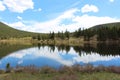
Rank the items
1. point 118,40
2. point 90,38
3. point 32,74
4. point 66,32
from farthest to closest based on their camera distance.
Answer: point 66,32, point 90,38, point 118,40, point 32,74

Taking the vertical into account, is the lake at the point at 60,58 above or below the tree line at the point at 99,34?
below

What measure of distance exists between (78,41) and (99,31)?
15.4 meters

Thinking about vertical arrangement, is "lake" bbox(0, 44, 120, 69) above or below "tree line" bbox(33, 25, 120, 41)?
below

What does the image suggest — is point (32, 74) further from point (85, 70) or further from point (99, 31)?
point (99, 31)

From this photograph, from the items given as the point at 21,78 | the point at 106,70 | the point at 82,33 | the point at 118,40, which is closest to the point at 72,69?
the point at 106,70

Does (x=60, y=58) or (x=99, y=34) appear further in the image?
(x=99, y=34)

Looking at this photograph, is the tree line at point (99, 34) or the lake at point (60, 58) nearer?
the lake at point (60, 58)

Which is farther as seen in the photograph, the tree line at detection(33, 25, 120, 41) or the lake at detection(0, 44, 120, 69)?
the tree line at detection(33, 25, 120, 41)

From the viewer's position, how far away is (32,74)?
70.2ft

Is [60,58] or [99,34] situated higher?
[99,34]

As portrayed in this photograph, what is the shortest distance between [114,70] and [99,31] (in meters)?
120

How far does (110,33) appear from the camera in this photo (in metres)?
136

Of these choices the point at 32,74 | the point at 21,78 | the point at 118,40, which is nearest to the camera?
the point at 21,78

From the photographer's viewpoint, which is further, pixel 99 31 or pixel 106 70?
pixel 99 31
